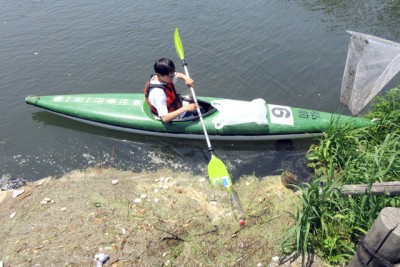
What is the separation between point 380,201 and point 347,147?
1727mm

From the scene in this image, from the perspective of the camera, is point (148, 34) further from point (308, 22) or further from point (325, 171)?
point (325, 171)

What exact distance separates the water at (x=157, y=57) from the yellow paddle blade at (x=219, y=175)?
570 millimetres

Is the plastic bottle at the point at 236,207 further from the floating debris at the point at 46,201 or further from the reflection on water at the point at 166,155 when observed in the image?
the floating debris at the point at 46,201

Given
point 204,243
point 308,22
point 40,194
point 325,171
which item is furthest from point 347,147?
point 308,22

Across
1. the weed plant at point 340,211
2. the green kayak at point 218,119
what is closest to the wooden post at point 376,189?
the weed plant at point 340,211

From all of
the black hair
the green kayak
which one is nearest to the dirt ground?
the green kayak

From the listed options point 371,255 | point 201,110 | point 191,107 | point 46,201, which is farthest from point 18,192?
point 371,255

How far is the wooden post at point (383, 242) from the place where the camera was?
231 centimetres

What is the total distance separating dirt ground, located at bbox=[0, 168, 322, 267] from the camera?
3.73 meters

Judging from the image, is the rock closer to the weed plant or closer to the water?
the weed plant

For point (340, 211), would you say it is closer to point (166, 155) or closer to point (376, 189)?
point (376, 189)

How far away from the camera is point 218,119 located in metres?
6.00

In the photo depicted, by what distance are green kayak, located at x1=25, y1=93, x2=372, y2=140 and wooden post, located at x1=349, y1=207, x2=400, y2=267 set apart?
3.01m

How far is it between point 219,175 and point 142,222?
1.47m
